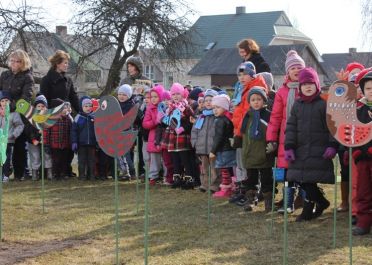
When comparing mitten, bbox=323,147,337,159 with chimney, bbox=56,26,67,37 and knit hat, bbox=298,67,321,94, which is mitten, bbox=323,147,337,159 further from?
chimney, bbox=56,26,67,37

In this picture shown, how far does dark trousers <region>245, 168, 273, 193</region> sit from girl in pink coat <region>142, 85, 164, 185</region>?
2566 millimetres

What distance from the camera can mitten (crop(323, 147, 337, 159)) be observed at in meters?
6.88

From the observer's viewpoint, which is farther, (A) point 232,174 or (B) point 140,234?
(A) point 232,174

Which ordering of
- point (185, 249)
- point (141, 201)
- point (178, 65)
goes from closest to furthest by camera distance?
1. point (185, 249)
2. point (141, 201)
3. point (178, 65)

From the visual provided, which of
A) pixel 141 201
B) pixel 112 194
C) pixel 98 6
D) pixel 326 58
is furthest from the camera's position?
pixel 326 58

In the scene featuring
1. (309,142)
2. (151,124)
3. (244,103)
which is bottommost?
(309,142)

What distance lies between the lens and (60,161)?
11461mm

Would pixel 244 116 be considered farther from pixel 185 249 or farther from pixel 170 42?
pixel 170 42

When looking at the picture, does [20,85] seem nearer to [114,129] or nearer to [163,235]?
[163,235]

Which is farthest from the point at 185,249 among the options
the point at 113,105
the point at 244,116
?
the point at 244,116

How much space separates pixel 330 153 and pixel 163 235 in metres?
1.97

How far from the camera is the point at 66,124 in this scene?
11.3 m

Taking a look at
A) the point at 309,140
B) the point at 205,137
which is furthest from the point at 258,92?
the point at 205,137

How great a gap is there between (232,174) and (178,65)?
19.2m
